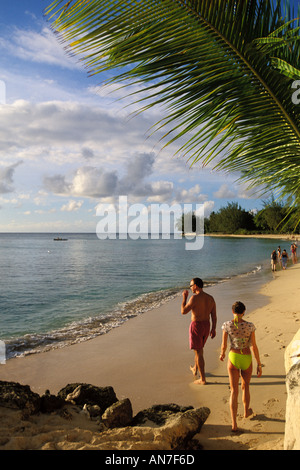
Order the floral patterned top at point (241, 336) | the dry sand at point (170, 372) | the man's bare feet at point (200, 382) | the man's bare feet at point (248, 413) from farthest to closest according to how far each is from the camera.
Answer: the man's bare feet at point (200, 382), the man's bare feet at point (248, 413), the floral patterned top at point (241, 336), the dry sand at point (170, 372)

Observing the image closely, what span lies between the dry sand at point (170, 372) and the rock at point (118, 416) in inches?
7.3

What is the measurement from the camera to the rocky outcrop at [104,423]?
10.5 ft

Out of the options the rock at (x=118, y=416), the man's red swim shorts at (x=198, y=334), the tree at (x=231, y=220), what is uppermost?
the tree at (x=231, y=220)

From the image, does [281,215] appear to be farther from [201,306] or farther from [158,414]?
[158,414]

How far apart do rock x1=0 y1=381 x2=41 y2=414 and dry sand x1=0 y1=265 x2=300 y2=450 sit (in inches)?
4.1

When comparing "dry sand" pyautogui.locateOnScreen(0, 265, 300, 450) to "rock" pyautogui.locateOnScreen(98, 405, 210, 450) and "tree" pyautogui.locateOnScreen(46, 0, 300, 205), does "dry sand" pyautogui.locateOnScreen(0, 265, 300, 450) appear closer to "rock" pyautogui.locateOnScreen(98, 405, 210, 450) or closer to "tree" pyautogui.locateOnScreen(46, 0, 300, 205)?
"rock" pyautogui.locateOnScreen(98, 405, 210, 450)

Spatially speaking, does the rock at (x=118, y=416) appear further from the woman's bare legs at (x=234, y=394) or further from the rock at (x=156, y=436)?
the woman's bare legs at (x=234, y=394)

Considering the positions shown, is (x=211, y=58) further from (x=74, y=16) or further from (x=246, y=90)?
(x=74, y=16)

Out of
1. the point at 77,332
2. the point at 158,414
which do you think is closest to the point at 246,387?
the point at 158,414

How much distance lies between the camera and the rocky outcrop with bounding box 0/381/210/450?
320cm

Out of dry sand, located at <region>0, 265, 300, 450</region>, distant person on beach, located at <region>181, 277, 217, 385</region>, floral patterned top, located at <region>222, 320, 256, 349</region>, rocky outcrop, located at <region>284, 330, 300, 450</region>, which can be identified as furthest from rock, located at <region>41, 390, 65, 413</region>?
rocky outcrop, located at <region>284, 330, 300, 450</region>

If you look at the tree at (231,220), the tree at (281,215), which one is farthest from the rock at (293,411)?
the tree at (231,220)

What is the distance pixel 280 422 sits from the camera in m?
4.18

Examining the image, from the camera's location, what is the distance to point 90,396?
4562 millimetres
